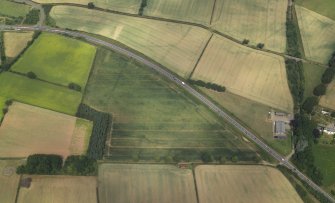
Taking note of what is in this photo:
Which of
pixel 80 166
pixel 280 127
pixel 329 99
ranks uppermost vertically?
pixel 329 99

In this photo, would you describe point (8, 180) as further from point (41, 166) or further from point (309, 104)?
point (309, 104)

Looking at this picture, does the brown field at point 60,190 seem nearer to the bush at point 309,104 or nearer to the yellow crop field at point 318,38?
the bush at point 309,104

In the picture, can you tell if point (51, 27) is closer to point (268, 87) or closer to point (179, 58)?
point (179, 58)

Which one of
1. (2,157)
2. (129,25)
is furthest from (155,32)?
(2,157)

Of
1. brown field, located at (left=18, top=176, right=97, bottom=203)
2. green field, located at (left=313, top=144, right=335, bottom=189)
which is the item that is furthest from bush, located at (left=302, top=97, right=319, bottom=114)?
brown field, located at (left=18, top=176, right=97, bottom=203)

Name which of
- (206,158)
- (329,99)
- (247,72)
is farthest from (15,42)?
(329,99)

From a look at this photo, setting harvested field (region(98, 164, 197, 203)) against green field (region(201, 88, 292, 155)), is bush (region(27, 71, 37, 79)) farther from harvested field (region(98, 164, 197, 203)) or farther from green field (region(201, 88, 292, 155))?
green field (region(201, 88, 292, 155))
